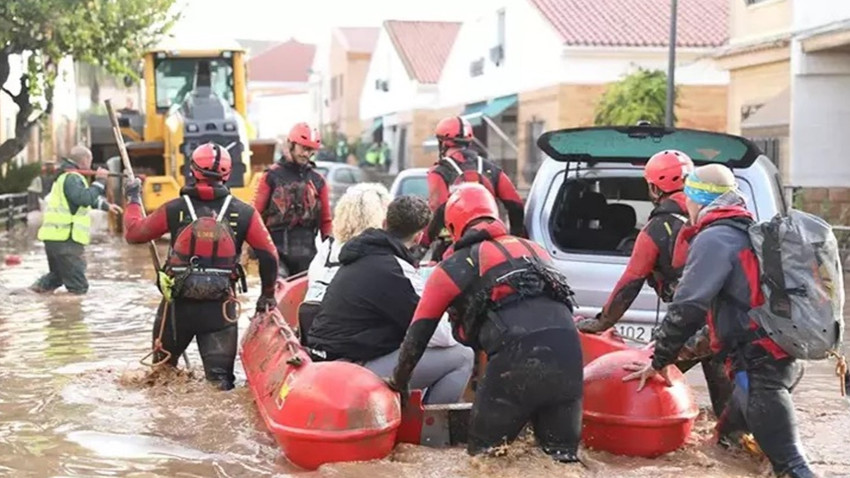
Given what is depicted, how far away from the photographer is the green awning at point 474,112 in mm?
37156

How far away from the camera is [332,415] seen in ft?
19.7

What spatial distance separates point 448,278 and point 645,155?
8.86ft

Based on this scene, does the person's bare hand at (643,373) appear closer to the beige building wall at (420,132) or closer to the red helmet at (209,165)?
the red helmet at (209,165)

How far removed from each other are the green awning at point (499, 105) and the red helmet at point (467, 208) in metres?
30.6

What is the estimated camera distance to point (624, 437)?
20.7 feet

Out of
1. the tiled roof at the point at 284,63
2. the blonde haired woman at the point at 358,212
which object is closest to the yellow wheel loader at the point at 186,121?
the blonde haired woman at the point at 358,212

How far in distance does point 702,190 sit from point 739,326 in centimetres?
67

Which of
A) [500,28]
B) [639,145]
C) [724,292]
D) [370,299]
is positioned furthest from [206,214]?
[500,28]

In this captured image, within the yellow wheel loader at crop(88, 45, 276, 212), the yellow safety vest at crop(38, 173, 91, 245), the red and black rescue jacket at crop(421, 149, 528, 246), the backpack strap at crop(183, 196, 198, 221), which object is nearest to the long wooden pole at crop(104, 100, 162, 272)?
the backpack strap at crop(183, 196, 198, 221)

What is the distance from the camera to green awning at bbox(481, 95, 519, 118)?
3644cm

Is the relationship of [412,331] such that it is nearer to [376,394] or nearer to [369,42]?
[376,394]

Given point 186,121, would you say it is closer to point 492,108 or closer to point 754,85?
point 754,85

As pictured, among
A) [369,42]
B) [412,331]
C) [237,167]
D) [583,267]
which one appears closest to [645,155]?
[583,267]

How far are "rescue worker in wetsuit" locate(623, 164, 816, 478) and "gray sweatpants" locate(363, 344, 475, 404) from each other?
122 cm
